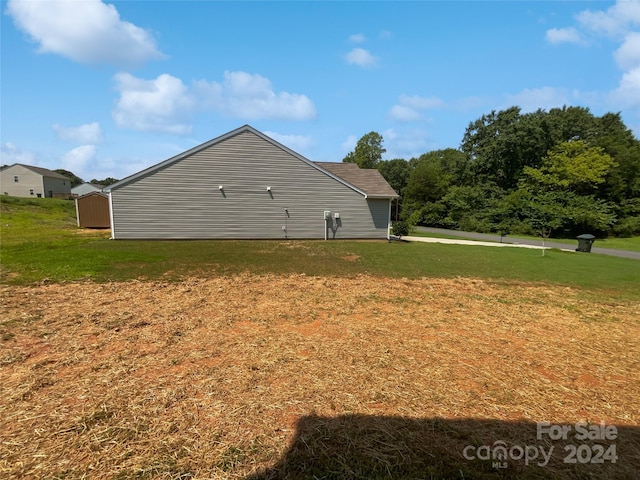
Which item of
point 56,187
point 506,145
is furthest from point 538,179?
point 56,187

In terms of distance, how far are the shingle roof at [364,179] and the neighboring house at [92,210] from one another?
15.8 m

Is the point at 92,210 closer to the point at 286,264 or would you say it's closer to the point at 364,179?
the point at 364,179

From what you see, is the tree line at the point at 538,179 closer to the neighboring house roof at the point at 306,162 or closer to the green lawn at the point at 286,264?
the neighboring house roof at the point at 306,162

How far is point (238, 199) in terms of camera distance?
1678 centimetres

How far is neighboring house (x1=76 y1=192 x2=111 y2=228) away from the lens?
21.8 metres

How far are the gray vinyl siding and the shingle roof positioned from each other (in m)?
0.67

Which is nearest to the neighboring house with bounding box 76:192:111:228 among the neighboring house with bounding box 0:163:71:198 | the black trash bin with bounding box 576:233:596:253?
the black trash bin with bounding box 576:233:596:253

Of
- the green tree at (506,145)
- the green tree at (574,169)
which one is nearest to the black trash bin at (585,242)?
the green tree at (574,169)

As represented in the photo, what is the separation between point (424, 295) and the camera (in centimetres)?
695

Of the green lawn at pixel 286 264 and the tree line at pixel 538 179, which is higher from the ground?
the tree line at pixel 538 179

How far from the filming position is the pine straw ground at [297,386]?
2246 mm

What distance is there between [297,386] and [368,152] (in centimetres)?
5269

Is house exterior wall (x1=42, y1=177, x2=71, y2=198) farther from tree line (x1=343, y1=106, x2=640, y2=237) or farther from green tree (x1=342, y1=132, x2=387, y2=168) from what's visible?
tree line (x1=343, y1=106, x2=640, y2=237)

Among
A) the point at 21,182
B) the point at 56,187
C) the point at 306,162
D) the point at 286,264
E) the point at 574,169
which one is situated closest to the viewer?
the point at 286,264
